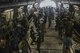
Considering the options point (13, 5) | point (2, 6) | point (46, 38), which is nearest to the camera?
point (46, 38)

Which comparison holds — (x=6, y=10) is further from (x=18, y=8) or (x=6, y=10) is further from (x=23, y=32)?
(x=23, y=32)

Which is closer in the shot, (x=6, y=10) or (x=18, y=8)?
(x=6, y=10)

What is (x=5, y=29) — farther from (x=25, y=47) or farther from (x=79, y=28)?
(x=79, y=28)

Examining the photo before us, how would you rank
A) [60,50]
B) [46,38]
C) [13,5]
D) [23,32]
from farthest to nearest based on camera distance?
[13,5]
[46,38]
[60,50]
[23,32]

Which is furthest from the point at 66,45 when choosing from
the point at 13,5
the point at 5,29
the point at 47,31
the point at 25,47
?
the point at 13,5

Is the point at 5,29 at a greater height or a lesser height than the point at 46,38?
greater

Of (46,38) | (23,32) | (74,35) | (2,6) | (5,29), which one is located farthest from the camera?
(2,6)

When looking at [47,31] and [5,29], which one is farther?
[47,31]

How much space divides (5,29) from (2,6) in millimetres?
15740

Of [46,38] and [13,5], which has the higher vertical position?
[13,5]

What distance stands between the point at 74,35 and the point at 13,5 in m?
15.8

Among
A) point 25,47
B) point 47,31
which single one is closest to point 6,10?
point 47,31

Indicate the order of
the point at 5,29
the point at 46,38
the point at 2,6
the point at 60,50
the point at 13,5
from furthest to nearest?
the point at 13,5
the point at 2,6
the point at 46,38
the point at 60,50
the point at 5,29

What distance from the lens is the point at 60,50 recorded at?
31.8 metres
